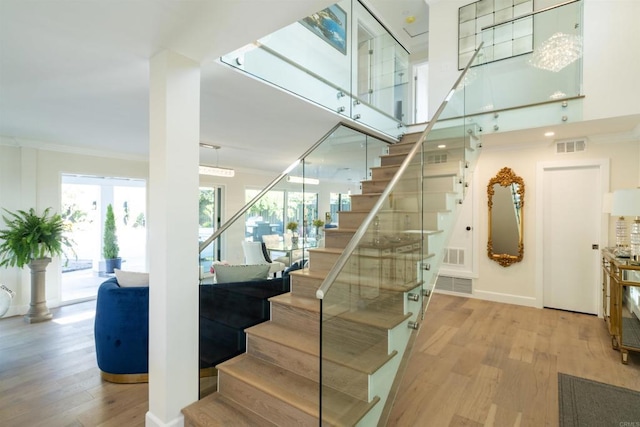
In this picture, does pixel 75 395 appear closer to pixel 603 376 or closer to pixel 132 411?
pixel 132 411

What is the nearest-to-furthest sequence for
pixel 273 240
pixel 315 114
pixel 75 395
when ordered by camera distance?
pixel 75 395 → pixel 315 114 → pixel 273 240

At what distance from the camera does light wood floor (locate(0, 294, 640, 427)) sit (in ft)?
7.55

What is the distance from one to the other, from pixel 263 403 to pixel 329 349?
82cm

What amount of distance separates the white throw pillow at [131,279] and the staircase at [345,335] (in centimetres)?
119

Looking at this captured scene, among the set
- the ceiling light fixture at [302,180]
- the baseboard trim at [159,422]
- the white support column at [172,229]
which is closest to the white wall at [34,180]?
the ceiling light fixture at [302,180]

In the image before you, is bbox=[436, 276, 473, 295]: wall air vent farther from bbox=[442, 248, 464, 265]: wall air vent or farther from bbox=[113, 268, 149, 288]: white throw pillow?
bbox=[113, 268, 149, 288]: white throw pillow

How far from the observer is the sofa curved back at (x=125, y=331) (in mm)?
2730

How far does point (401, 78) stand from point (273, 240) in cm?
416

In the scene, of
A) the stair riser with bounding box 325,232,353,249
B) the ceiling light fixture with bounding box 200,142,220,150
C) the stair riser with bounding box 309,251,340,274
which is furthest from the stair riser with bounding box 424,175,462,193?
the ceiling light fixture with bounding box 200,142,220,150

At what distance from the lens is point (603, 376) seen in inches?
111

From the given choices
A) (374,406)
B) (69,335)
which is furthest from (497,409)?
(69,335)

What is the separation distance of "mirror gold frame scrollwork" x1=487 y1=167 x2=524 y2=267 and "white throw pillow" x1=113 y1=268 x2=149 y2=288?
514 cm

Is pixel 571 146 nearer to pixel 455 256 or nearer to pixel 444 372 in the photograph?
pixel 455 256

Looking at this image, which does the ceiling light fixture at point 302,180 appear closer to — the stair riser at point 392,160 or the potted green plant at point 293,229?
the potted green plant at point 293,229
